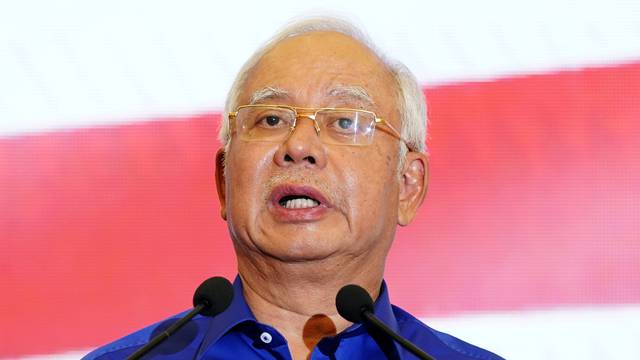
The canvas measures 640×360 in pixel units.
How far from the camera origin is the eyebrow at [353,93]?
204cm

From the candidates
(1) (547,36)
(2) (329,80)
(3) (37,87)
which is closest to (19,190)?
(3) (37,87)

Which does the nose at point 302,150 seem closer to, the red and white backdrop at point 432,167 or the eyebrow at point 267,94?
the eyebrow at point 267,94

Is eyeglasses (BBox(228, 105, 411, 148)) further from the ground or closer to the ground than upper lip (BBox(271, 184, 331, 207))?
further from the ground

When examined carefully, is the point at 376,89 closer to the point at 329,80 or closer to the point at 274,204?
the point at 329,80

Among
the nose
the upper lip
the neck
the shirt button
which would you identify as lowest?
the shirt button

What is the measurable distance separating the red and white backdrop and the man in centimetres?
33

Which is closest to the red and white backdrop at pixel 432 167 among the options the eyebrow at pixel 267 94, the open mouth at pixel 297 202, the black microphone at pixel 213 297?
the eyebrow at pixel 267 94

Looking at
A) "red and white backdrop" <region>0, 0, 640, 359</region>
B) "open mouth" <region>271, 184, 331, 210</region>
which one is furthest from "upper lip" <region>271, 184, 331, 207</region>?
"red and white backdrop" <region>0, 0, 640, 359</region>

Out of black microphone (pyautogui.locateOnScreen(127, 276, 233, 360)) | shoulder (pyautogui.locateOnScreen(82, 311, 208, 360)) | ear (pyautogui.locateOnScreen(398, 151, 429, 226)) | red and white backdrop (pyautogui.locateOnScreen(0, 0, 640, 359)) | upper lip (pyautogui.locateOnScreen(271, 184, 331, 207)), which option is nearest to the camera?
black microphone (pyautogui.locateOnScreen(127, 276, 233, 360))

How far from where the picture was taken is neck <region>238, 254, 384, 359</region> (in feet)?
6.62

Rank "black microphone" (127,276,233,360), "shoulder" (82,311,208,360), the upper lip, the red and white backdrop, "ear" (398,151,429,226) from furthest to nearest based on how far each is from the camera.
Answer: the red and white backdrop, "ear" (398,151,429,226), "shoulder" (82,311,208,360), the upper lip, "black microphone" (127,276,233,360)

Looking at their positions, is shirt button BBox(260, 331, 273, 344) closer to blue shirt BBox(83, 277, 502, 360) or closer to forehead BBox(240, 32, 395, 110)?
blue shirt BBox(83, 277, 502, 360)

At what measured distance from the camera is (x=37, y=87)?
8.32 feet

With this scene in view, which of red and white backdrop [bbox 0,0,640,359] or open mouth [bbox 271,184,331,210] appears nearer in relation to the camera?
open mouth [bbox 271,184,331,210]
